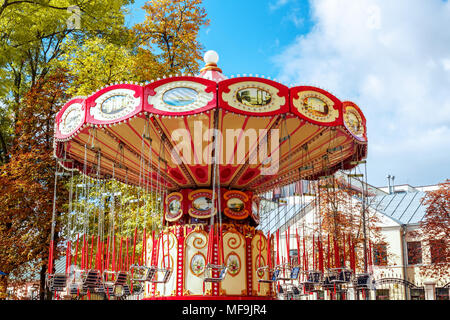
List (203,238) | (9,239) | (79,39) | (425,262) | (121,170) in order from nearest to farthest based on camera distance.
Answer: (203,238), (121,170), (9,239), (79,39), (425,262)

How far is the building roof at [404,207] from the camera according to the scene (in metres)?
33.3

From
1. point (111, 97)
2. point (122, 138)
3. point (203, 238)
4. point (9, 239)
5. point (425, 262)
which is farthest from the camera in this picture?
point (425, 262)

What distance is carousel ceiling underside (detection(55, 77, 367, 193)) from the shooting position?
31.3 ft

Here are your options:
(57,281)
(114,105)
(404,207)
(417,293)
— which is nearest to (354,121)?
(114,105)

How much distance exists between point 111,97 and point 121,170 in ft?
13.8

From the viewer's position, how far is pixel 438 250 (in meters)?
25.2

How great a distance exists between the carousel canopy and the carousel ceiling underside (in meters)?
0.02

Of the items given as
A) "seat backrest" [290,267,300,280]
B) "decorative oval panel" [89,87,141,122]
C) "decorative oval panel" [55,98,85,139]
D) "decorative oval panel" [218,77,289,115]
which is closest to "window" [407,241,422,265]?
"seat backrest" [290,267,300,280]

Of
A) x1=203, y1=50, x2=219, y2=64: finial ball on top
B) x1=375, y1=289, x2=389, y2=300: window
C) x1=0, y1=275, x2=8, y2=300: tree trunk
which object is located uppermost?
x1=203, y1=50, x2=219, y2=64: finial ball on top

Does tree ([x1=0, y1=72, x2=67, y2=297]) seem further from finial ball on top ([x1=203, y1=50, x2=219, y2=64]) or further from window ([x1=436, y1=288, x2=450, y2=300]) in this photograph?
window ([x1=436, y1=288, x2=450, y2=300])

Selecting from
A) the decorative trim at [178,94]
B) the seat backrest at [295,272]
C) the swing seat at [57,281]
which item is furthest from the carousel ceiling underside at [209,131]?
the seat backrest at [295,272]
